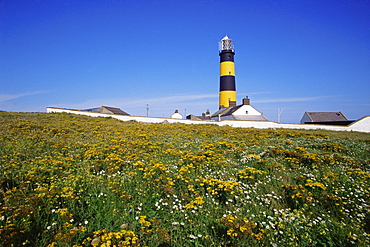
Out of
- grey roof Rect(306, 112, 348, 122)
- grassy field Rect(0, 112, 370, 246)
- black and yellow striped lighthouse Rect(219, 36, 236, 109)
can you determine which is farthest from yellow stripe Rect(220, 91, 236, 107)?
grassy field Rect(0, 112, 370, 246)

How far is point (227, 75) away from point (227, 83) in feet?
6.25

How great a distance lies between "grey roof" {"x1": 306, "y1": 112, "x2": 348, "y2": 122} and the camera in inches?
2269

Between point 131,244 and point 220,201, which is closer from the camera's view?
point 131,244

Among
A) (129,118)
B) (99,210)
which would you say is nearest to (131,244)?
(99,210)

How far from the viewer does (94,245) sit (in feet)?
10.6

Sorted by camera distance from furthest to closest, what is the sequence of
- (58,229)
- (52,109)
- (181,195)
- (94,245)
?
1. (52,109)
2. (181,195)
3. (58,229)
4. (94,245)

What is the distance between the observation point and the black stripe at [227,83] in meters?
53.2

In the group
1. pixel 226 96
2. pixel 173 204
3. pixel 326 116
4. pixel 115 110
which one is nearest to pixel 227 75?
pixel 226 96

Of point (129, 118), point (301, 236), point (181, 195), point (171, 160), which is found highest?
point (129, 118)

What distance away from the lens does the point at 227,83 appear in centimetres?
5338

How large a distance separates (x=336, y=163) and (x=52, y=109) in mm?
32541

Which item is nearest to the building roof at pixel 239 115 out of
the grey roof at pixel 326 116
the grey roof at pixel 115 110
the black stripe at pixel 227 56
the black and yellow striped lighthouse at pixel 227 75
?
the black and yellow striped lighthouse at pixel 227 75

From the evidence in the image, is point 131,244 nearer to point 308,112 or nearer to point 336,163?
point 336,163

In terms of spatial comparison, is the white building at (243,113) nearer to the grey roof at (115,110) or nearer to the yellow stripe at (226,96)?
the yellow stripe at (226,96)
